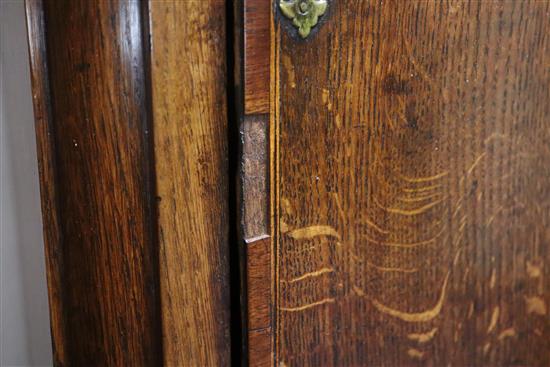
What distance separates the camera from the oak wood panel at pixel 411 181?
24.1 inches

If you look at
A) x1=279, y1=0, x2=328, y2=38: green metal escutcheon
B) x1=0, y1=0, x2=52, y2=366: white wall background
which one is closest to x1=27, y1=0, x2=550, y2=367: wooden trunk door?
x1=279, y1=0, x2=328, y2=38: green metal escutcheon

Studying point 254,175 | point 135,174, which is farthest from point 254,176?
point 135,174

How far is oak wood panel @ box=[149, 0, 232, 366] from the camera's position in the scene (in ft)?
1.72

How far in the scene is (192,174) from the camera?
0.55 meters

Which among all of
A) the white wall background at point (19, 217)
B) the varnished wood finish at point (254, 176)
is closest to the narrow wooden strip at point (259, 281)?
the varnished wood finish at point (254, 176)

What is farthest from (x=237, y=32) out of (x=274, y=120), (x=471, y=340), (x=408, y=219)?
(x=471, y=340)

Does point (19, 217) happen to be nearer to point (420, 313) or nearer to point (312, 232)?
point (312, 232)

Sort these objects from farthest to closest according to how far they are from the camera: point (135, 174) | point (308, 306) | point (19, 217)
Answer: point (19, 217) → point (308, 306) → point (135, 174)

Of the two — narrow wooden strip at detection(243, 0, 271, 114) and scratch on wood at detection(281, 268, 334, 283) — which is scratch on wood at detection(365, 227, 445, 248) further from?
narrow wooden strip at detection(243, 0, 271, 114)

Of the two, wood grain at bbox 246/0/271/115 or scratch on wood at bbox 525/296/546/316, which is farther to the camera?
scratch on wood at bbox 525/296/546/316

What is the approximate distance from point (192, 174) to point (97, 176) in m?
0.08

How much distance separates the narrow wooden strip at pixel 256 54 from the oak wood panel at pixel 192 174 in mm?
20

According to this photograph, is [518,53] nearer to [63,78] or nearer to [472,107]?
[472,107]

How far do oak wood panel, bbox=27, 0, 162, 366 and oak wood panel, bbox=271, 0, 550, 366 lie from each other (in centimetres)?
12
